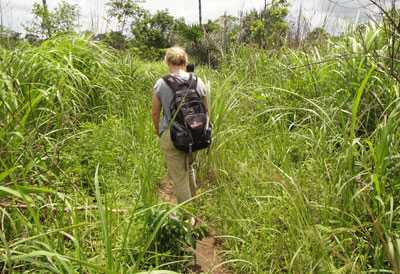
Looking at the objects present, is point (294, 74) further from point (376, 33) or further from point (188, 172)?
point (188, 172)

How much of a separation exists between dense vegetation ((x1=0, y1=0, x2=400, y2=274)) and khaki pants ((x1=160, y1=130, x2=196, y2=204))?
18cm

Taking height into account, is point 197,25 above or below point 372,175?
above

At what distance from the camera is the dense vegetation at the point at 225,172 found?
2.00 m

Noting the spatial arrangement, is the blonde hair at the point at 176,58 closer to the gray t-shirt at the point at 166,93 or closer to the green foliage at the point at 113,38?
the gray t-shirt at the point at 166,93

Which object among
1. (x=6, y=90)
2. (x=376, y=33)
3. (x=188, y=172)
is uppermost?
(x=376, y=33)

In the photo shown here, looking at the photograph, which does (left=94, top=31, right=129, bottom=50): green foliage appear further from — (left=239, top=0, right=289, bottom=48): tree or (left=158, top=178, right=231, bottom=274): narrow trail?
(left=158, top=178, right=231, bottom=274): narrow trail

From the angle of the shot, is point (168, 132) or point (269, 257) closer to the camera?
point (269, 257)

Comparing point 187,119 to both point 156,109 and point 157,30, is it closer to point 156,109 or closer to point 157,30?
point 156,109

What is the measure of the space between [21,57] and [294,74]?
2.67 meters

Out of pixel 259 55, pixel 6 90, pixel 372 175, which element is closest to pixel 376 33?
pixel 372 175

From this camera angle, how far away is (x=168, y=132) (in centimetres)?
296

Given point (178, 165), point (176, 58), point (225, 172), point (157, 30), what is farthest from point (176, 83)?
point (157, 30)

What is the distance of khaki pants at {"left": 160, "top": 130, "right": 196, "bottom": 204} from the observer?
118 inches

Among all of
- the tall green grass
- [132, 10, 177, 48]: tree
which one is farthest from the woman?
[132, 10, 177, 48]: tree
